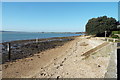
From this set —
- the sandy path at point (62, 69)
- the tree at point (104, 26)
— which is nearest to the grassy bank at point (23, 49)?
the sandy path at point (62, 69)

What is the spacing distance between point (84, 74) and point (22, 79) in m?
3.52

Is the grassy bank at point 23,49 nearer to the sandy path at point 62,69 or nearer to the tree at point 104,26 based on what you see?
the sandy path at point 62,69

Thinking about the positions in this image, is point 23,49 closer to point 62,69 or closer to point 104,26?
point 62,69

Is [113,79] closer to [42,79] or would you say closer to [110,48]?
[42,79]

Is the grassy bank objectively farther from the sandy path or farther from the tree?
the tree

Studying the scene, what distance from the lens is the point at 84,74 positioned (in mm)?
5676

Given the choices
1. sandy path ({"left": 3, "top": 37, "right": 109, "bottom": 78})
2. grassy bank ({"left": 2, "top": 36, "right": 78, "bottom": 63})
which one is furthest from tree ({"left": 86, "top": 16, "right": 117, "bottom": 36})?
sandy path ({"left": 3, "top": 37, "right": 109, "bottom": 78})

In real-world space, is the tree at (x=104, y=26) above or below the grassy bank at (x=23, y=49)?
above

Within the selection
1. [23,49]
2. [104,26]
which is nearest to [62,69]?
[23,49]

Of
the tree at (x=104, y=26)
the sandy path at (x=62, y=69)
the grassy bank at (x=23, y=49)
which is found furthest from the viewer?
the tree at (x=104, y=26)

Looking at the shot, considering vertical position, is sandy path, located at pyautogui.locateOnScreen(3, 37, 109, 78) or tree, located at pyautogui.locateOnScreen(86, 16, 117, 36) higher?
tree, located at pyautogui.locateOnScreen(86, 16, 117, 36)

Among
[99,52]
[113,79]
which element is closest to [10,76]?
[113,79]

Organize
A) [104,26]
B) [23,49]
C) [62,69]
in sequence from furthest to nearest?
1. [104,26]
2. [23,49]
3. [62,69]

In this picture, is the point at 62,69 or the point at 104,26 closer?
the point at 62,69
